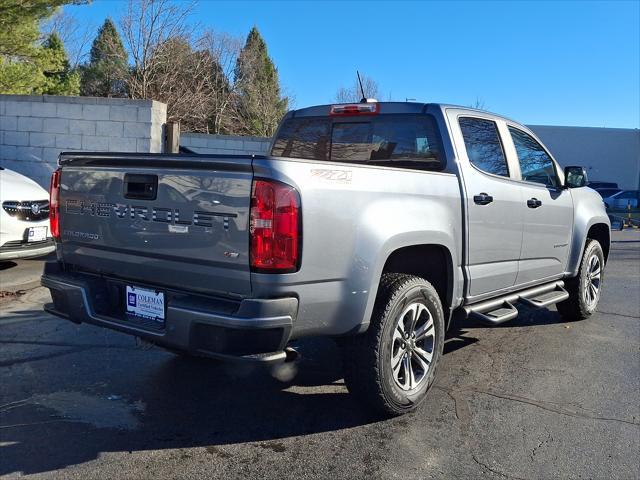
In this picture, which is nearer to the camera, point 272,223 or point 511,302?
point 272,223

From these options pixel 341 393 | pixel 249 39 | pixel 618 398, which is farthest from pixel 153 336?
pixel 249 39

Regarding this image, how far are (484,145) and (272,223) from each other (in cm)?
247

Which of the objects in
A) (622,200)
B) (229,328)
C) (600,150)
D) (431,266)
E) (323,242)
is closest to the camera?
(229,328)

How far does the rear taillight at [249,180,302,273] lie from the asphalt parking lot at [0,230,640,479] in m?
1.13

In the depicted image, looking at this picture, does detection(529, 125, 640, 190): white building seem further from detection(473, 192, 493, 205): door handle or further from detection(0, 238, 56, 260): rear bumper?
detection(473, 192, 493, 205): door handle

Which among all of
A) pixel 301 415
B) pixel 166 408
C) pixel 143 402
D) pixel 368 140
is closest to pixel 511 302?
pixel 368 140

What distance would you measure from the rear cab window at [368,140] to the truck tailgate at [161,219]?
183 cm

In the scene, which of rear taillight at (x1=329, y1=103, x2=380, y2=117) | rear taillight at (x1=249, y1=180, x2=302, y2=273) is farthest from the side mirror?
rear taillight at (x1=249, y1=180, x2=302, y2=273)

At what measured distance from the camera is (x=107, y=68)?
85.8 feet

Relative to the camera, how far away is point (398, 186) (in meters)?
3.62

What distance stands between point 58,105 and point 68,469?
29.8 ft

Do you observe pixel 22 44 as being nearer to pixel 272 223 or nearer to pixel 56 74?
pixel 272 223

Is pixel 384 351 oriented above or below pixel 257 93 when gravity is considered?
below

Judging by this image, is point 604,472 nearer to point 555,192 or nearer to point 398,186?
point 398,186
